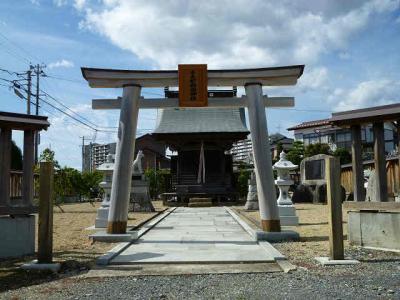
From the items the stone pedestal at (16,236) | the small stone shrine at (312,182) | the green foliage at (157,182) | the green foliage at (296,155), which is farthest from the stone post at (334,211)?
the green foliage at (296,155)

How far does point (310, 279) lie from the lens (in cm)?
579

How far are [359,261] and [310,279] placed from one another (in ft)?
5.11

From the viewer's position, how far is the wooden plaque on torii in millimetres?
10344

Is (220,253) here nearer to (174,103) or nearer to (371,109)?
(174,103)

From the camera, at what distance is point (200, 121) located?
95.0 feet

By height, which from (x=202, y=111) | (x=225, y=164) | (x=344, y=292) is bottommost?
(x=344, y=292)

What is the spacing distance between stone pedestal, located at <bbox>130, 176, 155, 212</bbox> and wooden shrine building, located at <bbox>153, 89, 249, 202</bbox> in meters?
7.15

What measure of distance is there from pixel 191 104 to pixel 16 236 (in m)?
4.87

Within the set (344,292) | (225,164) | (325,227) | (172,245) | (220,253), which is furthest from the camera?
(225,164)

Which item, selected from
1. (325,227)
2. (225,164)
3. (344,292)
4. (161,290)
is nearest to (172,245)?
(161,290)

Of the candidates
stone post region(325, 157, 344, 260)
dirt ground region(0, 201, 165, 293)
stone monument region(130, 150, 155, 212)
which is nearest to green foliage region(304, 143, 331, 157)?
stone monument region(130, 150, 155, 212)

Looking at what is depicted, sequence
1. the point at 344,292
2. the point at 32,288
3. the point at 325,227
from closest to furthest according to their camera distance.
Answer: the point at 344,292 < the point at 32,288 < the point at 325,227

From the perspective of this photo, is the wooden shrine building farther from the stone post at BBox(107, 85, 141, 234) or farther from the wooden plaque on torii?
the stone post at BBox(107, 85, 141, 234)

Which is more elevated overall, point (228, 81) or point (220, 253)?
point (228, 81)
